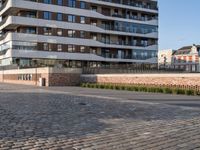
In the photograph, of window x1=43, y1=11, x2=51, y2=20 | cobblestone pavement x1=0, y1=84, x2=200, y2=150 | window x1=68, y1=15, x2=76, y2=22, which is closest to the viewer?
cobblestone pavement x1=0, y1=84, x2=200, y2=150

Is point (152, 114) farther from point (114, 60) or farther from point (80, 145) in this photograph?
point (114, 60)

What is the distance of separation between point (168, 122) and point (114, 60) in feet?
172

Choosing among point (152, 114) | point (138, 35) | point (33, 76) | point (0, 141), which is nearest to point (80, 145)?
point (0, 141)

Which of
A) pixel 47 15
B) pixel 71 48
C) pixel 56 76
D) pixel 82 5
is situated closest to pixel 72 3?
pixel 82 5

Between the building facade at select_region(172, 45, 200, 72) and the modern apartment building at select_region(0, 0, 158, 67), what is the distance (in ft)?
127

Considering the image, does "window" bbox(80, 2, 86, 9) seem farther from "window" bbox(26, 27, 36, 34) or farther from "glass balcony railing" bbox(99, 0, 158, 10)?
"window" bbox(26, 27, 36, 34)

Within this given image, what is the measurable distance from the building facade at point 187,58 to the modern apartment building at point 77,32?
3883 cm

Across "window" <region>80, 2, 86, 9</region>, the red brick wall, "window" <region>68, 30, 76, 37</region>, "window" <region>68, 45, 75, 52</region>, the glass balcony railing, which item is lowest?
the red brick wall

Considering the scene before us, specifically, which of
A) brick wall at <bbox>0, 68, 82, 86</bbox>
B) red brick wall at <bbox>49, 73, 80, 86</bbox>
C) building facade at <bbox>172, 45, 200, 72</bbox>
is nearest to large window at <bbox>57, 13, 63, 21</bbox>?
brick wall at <bbox>0, 68, 82, 86</bbox>

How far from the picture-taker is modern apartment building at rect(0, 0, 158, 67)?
51847 millimetres

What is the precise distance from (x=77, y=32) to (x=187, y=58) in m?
62.1

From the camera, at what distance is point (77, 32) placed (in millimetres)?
57094

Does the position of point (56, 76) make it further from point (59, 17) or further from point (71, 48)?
point (59, 17)

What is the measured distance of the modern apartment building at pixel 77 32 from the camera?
170 ft
